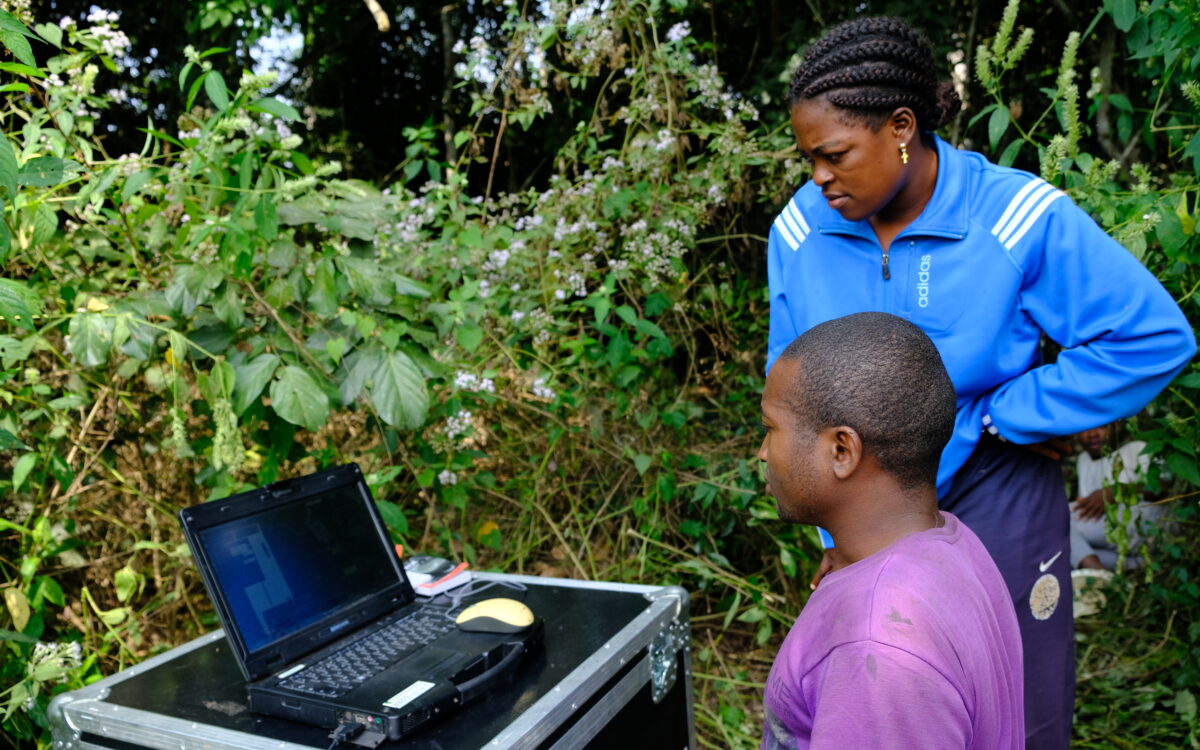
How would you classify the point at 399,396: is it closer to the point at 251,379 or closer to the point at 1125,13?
the point at 251,379

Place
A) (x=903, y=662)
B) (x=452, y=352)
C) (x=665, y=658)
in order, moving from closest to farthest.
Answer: (x=903, y=662), (x=665, y=658), (x=452, y=352)

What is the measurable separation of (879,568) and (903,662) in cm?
12

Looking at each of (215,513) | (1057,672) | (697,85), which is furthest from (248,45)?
(1057,672)

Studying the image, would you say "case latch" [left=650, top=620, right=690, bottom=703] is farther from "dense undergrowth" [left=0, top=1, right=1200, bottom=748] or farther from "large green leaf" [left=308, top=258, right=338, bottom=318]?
"large green leaf" [left=308, top=258, right=338, bottom=318]

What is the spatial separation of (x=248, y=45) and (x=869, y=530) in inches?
212

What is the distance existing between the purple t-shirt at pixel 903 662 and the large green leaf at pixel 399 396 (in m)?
1.05

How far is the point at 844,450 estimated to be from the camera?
1078 millimetres

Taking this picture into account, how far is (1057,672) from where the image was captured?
5.18 ft

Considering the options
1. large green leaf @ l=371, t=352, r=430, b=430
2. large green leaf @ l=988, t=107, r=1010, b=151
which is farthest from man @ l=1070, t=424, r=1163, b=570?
large green leaf @ l=371, t=352, r=430, b=430

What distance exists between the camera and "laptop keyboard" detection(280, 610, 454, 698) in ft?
4.46

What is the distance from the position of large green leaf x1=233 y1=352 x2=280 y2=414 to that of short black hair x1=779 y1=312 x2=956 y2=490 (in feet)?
3.86

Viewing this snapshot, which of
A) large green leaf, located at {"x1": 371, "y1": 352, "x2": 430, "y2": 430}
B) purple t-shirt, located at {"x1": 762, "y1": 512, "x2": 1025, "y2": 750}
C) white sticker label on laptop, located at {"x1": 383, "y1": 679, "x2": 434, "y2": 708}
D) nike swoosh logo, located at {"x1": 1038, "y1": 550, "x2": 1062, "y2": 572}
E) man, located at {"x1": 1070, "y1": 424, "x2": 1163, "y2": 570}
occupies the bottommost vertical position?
man, located at {"x1": 1070, "y1": 424, "x2": 1163, "y2": 570}

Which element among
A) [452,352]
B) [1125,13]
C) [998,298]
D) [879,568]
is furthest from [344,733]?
[1125,13]

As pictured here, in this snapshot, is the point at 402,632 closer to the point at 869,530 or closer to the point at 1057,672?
the point at 869,530
